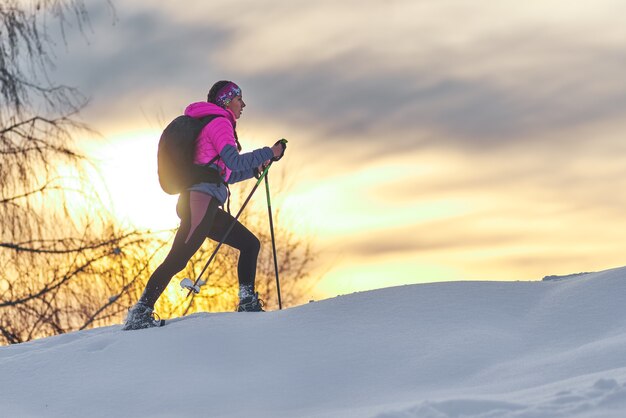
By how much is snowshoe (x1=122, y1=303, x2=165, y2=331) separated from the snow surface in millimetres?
175

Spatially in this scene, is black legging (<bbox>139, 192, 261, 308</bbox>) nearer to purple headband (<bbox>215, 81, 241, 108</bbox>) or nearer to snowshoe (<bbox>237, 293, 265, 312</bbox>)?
snowshoe (<bbox>237, 293, 265, 312</bbox>)

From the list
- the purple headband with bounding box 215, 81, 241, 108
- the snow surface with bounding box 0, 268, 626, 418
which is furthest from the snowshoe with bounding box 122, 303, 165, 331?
the purple headband with bounding box 215, 81, 241, 108

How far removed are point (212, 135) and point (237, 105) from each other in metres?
0.51

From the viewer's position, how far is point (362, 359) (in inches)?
228

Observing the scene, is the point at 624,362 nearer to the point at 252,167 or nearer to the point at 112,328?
the point at 252,167

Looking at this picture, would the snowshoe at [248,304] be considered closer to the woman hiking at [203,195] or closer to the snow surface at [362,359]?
the snow surface at [362,359]

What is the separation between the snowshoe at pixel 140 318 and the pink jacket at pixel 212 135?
1.18 metres

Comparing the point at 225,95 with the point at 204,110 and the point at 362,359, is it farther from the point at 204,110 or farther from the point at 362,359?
the point at 362,359

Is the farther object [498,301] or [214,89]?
[214,89]

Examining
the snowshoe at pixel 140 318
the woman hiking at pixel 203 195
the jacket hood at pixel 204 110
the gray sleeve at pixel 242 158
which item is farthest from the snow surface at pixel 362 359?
the jacket hood at pixel 204 110

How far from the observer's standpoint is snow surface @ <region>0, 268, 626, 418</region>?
5.05 meters

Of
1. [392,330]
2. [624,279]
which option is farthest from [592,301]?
[392,330]

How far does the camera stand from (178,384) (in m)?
5.77

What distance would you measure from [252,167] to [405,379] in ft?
7.03
